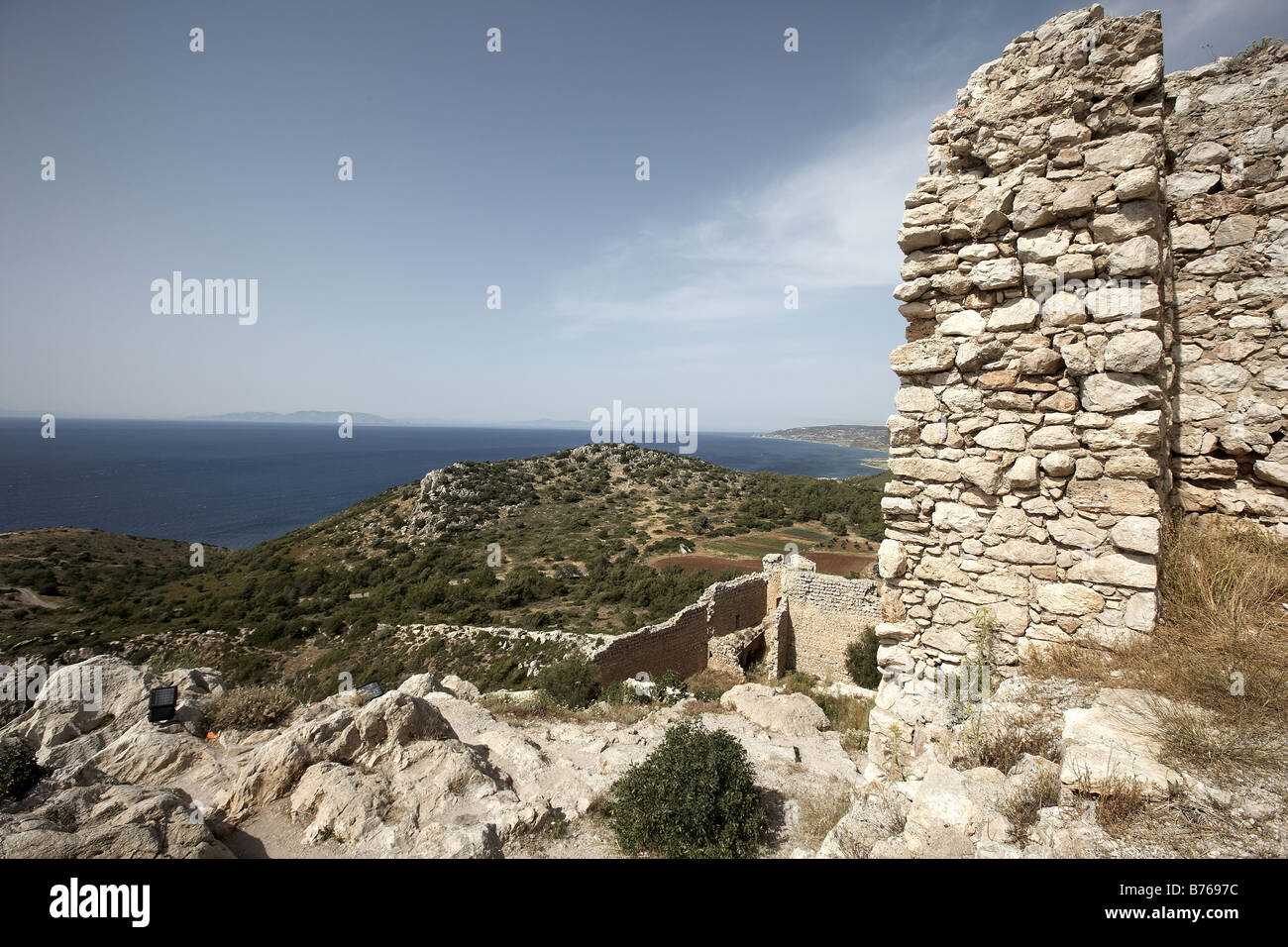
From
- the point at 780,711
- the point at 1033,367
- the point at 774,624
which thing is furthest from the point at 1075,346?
the point at 774,624

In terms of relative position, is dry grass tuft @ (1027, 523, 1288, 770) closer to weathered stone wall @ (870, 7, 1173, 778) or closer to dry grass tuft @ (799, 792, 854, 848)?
weathered stone wall @ (870, 7, 1173, 778)

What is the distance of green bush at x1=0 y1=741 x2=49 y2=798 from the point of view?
4395 millimetres

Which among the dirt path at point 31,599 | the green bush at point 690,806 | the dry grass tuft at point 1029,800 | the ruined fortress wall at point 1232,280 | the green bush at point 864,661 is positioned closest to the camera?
the dry grass tuft at point 1029,800

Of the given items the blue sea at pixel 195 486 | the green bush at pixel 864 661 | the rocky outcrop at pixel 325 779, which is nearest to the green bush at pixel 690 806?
the rocky outcrop at pixel 325 779

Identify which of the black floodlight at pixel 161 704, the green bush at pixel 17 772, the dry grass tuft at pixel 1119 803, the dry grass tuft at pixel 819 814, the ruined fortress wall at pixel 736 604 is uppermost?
the dry grass tuft at pixel 1119 803

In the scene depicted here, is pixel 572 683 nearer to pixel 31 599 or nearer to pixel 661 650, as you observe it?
pixel 661 650

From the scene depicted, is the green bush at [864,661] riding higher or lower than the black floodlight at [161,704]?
lower

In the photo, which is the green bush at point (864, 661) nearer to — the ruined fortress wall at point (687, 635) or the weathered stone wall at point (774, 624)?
the weathered stone wall at point (774, 624)

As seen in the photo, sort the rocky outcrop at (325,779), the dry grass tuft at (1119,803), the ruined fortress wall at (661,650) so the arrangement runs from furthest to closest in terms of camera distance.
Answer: the ruined fortress wall at (661,650) → the rocky outcrop at (325,779) → the dry grass tuft at (1119,803)

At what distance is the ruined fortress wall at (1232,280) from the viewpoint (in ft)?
14.3

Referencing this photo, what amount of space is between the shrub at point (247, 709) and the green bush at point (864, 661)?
43.6ft

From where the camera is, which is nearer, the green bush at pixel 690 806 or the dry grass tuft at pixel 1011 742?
the dry grass tuft at pixel 1011 742

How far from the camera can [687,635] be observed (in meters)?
14.3
